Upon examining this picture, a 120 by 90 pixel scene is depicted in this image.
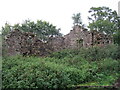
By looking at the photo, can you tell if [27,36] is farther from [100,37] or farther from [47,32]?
[47,32]

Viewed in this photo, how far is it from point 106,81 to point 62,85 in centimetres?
196

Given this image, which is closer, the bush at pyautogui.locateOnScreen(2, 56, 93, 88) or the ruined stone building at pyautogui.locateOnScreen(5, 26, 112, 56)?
the bush at pyautogui.locateOnScreen(2, 56, 93, 88)

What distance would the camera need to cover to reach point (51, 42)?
15.8 meters

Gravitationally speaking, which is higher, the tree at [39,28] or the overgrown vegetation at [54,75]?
the tree at [39,28]

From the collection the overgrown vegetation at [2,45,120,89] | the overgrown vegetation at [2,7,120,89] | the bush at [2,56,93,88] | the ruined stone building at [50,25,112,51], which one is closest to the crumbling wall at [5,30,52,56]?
the ruined stone building at [50,25,112,51]

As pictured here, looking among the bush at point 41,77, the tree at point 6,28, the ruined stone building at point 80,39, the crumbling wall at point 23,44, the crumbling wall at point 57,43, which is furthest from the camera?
the tree at point 6,28

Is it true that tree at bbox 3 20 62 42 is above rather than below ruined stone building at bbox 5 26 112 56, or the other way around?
above

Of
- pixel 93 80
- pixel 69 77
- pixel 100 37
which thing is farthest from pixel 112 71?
pixel 100 37

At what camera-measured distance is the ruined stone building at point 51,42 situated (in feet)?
46.8

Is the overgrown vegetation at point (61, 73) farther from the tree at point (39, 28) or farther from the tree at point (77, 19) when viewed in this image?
the tree at point (77, 19)

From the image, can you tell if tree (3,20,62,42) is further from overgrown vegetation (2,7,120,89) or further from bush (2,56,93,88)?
bush (2,56,93,88)

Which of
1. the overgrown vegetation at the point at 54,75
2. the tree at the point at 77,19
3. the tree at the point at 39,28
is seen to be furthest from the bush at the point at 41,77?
the tree at the point at 77,19

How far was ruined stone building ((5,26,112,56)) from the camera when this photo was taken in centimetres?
1427

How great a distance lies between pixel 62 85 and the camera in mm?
6992
